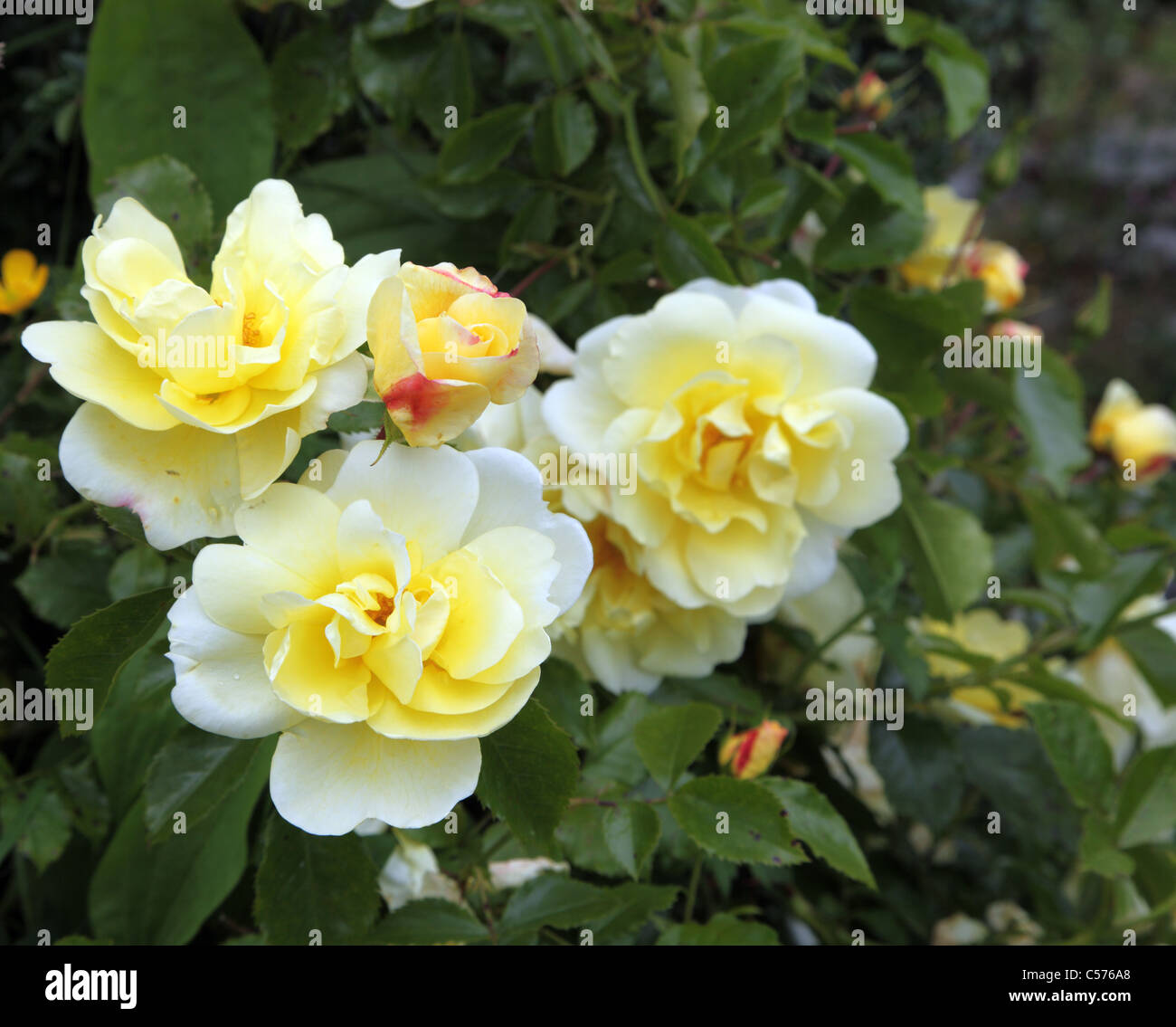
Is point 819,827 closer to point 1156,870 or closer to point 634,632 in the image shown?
point 634,632

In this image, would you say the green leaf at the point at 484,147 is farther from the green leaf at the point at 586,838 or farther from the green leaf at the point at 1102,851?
the green leaf at the point at 1102,851

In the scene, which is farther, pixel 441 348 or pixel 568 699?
pixel 568 699

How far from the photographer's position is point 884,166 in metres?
0.73

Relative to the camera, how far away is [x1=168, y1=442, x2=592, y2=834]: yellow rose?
0.36 meters

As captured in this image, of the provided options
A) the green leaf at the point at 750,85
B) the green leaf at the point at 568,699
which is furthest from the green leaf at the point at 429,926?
the green leaf at the point at 750,85

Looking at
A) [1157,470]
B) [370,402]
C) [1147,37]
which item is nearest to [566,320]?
[370,402]

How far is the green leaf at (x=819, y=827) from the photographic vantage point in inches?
20.9

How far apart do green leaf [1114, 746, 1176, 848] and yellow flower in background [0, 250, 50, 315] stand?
0.83 m

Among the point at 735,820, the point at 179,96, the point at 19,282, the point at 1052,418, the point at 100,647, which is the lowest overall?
the point at 735,820

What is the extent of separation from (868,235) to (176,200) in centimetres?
45

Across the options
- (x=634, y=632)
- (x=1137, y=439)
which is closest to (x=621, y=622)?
(x=634, y=632)

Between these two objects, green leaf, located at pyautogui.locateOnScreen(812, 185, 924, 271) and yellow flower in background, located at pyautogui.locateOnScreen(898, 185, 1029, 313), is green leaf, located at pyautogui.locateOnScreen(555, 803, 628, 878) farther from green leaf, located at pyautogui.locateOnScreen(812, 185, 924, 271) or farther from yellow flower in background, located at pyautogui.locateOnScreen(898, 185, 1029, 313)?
yellow flower in background, located at pyautogui.locateOnScreen(898, 185, 1029, 313)

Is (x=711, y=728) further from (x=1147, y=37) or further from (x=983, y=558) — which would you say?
(x=1147, y=37)
